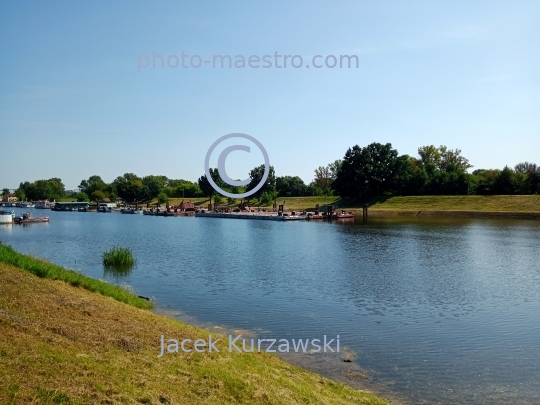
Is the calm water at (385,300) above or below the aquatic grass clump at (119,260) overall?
below

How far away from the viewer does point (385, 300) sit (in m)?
22.6

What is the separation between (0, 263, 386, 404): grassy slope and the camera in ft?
25.2

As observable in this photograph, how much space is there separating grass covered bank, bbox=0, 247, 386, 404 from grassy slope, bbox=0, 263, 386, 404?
2 centimetres

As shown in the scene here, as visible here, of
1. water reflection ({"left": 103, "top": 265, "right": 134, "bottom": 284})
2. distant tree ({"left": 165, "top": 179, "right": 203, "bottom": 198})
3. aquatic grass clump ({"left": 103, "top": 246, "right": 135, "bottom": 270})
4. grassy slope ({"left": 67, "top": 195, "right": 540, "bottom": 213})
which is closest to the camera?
water reflection ({"left": 103, "top": 265, "right": 134, "bottom": 284})

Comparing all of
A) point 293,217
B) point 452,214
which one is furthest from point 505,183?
point 293,217

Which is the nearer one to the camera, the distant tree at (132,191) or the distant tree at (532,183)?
the distant tree at (532,183)

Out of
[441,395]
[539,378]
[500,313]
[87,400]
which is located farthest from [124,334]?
[500,313]

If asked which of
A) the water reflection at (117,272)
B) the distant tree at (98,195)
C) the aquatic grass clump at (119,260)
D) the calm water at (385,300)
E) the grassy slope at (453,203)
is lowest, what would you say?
the calm water at (385,300)

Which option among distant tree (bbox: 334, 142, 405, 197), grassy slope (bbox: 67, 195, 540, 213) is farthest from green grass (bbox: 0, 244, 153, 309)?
distant tree (bbox: 334, 142, 405, 197)

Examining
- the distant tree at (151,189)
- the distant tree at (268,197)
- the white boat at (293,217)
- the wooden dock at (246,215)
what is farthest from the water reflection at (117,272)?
the distant tree at (151,189)

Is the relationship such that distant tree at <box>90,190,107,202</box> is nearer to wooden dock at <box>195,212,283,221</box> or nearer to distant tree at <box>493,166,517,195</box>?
wooden dock at <box>195,212,283,221</box>

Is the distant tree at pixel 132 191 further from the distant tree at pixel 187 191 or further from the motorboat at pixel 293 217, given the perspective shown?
the motorboat at pixel 293 217

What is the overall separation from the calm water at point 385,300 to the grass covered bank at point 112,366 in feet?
9.54

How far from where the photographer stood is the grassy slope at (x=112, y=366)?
770 centimetres
